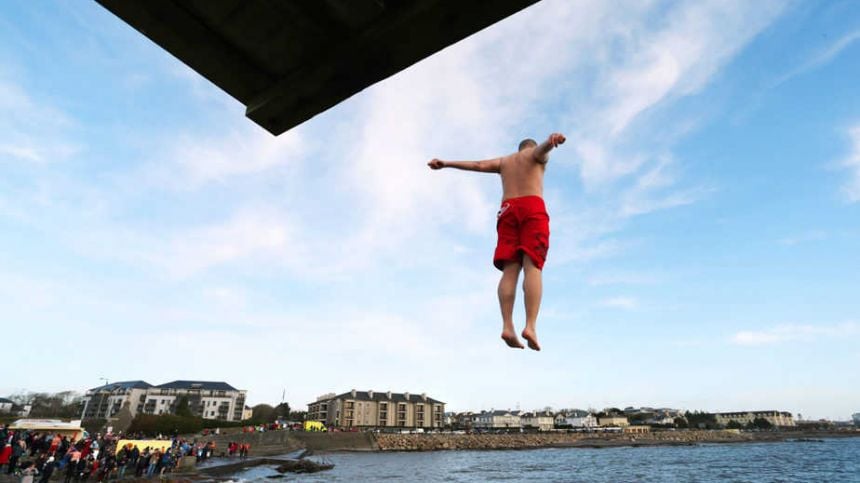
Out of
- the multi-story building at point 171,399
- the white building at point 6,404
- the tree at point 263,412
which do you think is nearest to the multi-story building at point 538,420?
the tree at point 263,412

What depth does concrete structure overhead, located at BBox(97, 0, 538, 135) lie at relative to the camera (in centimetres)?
266

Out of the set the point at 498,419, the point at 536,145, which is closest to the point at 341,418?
the point at 498,419

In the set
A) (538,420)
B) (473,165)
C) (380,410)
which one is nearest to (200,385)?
(380,410)

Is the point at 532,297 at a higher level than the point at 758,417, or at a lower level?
lower

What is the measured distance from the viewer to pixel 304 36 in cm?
292

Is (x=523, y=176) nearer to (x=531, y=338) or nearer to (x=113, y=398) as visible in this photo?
(x=531, y=338)

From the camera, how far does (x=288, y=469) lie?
127ft

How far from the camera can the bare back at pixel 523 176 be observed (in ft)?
11.2

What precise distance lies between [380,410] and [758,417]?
15190 centimetres

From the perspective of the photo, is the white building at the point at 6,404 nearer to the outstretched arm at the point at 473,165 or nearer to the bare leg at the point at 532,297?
the outstretched arm at the point at 473,165

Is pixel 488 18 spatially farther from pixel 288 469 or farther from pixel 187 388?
pixel 187 388

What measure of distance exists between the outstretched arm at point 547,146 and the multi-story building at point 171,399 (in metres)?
119

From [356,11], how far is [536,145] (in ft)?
5.35

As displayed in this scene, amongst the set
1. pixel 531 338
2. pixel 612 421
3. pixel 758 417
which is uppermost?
pixel 758 417
